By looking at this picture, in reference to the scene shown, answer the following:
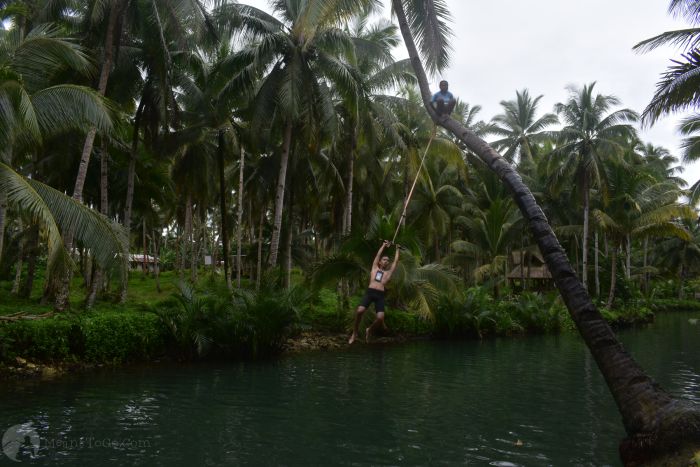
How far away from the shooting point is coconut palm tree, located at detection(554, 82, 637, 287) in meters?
29.6

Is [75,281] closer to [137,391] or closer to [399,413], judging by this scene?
[137,391]

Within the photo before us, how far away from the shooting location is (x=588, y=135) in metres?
30.6

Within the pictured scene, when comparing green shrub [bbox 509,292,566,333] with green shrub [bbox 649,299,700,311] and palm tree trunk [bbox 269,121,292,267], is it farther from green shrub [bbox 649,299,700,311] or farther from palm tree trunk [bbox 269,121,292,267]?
green shrub [bbox 649,299,700,311]

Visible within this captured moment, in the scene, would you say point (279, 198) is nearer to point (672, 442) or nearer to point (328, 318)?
point (328, 318)

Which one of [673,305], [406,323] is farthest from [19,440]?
[673,305]

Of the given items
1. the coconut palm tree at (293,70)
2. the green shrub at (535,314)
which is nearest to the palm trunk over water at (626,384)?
the coconut palm tree at (293,70)

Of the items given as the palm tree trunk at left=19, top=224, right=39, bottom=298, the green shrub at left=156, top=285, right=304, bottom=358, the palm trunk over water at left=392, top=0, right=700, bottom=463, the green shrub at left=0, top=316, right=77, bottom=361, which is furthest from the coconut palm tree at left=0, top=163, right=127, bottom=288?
the palm tree trunk at left=19, top=224, right=39, bottom=298

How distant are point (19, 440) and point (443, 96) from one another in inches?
341

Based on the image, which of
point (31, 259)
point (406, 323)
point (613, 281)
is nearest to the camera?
point (31, 259)

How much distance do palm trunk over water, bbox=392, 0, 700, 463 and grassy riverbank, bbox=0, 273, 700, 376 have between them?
8.99 metres

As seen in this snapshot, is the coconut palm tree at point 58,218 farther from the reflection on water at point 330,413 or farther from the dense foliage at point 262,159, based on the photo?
the reflection on water at point 330,413

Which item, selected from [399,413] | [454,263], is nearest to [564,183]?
[454,263]

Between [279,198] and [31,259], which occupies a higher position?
[279,198]

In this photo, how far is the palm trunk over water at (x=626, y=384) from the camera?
5.72 metres
